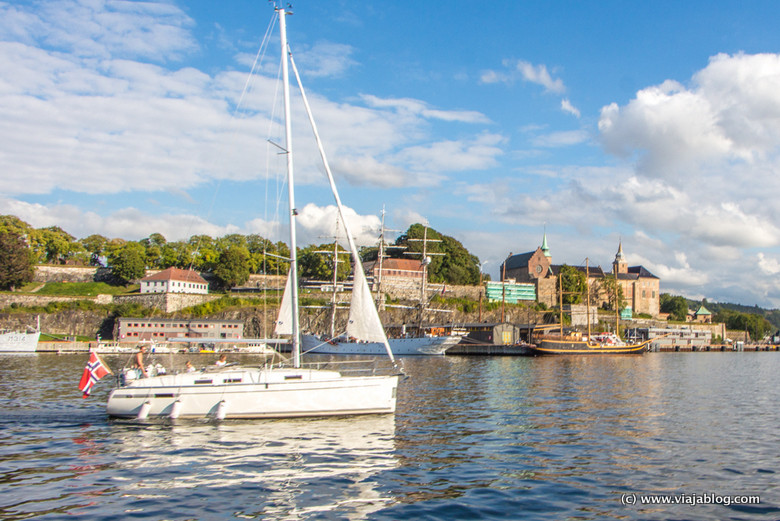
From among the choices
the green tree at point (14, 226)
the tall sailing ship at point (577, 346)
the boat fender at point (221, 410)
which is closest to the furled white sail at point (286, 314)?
the boat fender at point (221, 410)

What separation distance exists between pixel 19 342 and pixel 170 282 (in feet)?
92.6

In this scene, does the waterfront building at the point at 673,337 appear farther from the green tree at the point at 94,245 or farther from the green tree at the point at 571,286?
the green tree at the point at 94,245

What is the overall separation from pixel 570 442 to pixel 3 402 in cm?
Result: 2443

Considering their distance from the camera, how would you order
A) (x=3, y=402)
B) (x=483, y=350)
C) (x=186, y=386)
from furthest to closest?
(x=483, y=350)
(x=3, y=402)
(x=186, y=386)

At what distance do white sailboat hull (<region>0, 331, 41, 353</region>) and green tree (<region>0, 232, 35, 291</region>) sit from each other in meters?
29.8

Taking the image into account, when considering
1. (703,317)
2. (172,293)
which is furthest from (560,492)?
(703,317)

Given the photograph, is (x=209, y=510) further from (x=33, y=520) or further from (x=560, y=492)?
(x=560, y=492)

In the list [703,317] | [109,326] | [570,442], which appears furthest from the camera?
[703,317]

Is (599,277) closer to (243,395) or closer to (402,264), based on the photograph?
(402,264)

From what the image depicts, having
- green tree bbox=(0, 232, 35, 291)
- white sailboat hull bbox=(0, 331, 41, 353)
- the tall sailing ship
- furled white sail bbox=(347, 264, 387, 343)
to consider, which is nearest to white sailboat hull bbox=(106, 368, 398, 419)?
furled white sail bbox=(347, 264, 387, 343)

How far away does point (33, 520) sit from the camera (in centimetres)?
1102

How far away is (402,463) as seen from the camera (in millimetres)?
15430

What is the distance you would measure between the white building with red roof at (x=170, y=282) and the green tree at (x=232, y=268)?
7627 millimetres

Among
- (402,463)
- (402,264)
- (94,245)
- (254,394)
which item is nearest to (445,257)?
(402,264)
